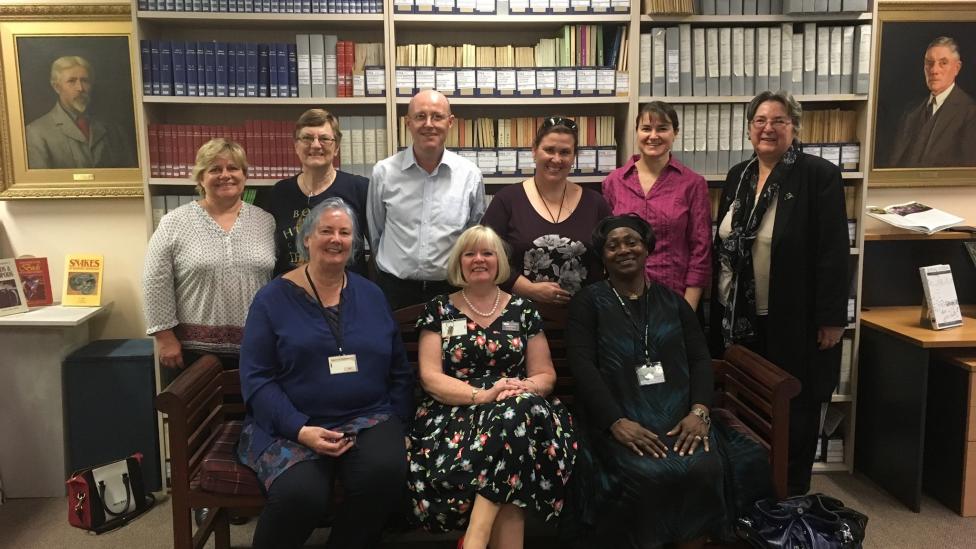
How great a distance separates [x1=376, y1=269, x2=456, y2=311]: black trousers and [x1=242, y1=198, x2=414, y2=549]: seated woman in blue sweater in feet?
1.20

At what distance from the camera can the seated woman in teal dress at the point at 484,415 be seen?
7.31ft

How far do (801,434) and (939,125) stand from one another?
202 cm

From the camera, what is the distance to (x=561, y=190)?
112 inches

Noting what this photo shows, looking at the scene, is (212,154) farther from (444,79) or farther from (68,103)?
(68,103)

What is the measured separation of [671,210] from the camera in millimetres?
2850

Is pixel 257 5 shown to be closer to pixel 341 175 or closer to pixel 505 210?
pixel 341 175

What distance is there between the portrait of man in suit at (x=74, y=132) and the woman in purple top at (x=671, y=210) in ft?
8.78

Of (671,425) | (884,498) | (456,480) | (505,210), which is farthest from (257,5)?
(884,498)

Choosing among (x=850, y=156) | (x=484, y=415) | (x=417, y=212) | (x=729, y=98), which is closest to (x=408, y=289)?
(x=417, y=212)

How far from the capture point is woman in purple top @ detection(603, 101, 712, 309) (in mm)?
2850

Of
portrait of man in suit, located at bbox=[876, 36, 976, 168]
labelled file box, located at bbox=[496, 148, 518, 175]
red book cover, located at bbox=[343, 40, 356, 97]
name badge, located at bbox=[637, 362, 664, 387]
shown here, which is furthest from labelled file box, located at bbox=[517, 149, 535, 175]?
portrait of man in suit, located at bbox=[876, 36, 976, 168]

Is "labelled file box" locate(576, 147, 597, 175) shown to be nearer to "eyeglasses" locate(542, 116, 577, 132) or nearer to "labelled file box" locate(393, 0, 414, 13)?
"eyeglasses" locate(542, 116, 577, 132)

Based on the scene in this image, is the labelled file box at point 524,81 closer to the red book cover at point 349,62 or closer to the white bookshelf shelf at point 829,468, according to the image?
the red book cover at point 349,62

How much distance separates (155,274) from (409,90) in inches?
56.5
